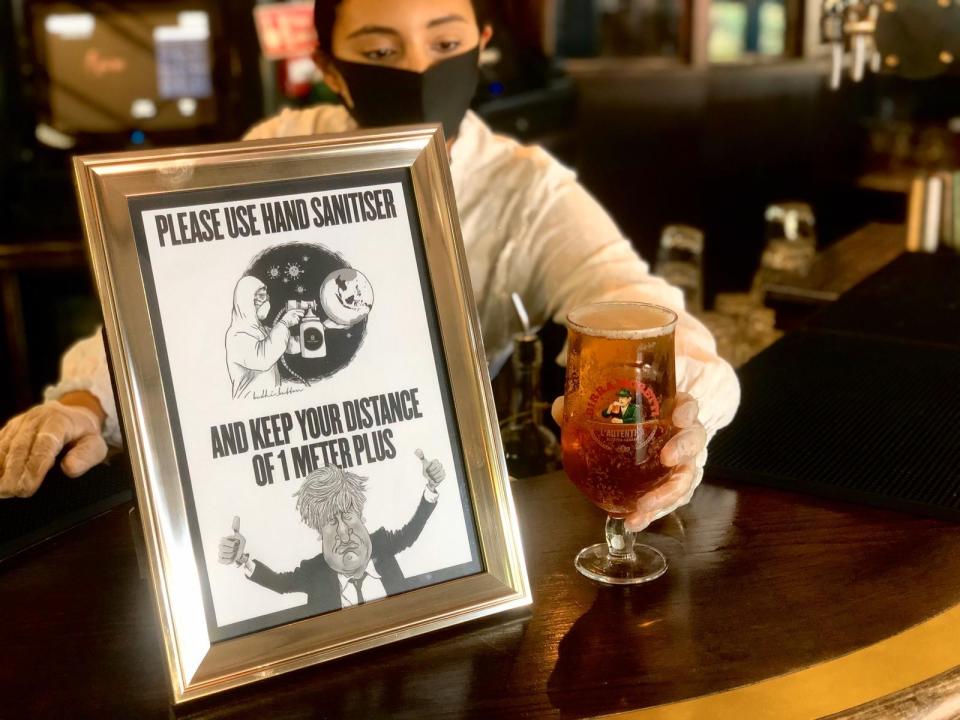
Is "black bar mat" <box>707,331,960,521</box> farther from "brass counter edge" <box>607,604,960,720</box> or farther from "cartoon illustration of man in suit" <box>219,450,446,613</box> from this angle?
"cartoon illustration of man in suit" <box>219,450,446,613</box>

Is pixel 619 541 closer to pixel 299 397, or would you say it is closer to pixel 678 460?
pixel 678 460

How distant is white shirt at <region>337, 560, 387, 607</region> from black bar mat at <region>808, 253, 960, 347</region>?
111cm

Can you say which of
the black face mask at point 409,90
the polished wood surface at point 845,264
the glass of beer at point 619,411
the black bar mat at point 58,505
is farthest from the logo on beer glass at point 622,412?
the polished wood surface at point 845,264

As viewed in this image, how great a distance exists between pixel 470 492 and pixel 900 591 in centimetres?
44

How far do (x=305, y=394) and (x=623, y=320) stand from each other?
34 centimetres

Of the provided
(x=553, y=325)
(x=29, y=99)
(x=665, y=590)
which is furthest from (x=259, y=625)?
(x=29, y=99)

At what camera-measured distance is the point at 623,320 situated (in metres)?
1.08

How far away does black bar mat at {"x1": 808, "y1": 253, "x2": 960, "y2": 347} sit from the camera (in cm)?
175

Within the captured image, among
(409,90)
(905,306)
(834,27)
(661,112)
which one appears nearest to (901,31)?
(834,27)

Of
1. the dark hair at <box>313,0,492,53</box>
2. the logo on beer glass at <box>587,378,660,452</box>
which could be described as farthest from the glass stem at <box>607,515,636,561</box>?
the dark hair at <box>313,0,492,53</box>

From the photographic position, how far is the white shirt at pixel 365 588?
36.4 inches

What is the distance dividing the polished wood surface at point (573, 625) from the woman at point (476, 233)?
0.30 feet

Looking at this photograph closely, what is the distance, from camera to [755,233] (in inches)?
231

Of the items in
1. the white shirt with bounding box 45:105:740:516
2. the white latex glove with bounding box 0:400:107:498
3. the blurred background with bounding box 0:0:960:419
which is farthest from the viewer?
the blurred background with bounding box 0:0:960:419
